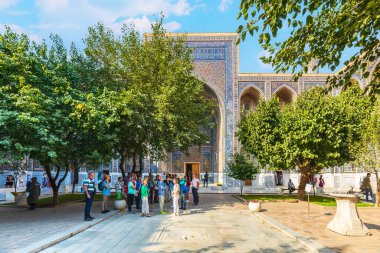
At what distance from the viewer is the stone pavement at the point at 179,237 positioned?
752 cm

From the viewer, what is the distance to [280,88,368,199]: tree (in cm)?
1877

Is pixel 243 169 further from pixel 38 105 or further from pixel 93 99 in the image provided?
pixel 38 105

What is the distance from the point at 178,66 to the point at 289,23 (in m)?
11.5

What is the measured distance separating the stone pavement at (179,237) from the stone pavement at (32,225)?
0.71 meters

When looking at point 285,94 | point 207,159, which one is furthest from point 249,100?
point 207,159

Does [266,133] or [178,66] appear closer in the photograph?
[178,66]

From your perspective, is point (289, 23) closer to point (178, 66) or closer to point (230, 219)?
point (230, 219)

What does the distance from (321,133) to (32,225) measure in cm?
1505

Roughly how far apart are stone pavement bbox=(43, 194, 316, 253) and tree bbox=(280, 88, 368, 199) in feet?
25.4

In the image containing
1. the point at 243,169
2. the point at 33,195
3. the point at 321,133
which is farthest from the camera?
the point at 243,169

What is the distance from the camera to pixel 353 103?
826 inches

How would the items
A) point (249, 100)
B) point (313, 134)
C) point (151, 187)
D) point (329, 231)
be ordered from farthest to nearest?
point (249, 100)
point (313, 134)
point (151, 187)
point (329, 231)

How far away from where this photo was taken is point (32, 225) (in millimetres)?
10445

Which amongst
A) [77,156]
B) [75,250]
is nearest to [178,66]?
[77,156]
